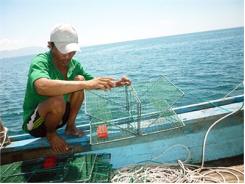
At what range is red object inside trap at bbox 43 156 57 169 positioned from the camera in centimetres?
268

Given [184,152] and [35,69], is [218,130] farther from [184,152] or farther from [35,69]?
[35,69]

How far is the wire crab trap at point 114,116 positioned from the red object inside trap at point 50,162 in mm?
405

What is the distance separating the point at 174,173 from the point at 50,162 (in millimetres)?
1258

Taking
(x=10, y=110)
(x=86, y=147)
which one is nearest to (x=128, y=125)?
(x=86, y=147)

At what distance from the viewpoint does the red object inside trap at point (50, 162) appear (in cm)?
268

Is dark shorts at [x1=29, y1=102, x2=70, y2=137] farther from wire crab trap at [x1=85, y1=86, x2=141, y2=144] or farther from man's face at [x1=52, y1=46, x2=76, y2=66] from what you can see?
man's face at [x1=52, y1=46, x2=76, y2=66]

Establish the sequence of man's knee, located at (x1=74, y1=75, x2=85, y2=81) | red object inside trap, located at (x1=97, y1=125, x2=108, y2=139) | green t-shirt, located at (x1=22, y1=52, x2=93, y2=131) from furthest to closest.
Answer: man's knee, located at (x1=74, y1=75, x2=85, y2=81)
red object inside trap, located at (x1=97, y1=125, x2=108, y2=139)
green t-shirt, located at (x1=22, y1=52, x2=93, y2=131)

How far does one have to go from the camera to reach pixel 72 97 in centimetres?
305

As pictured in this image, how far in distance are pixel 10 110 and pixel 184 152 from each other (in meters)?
12.4

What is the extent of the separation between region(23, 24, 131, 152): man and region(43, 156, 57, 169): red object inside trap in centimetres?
10

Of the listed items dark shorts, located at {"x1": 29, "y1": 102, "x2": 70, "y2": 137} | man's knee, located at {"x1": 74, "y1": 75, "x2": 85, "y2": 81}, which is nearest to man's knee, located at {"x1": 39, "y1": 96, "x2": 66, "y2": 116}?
dark shorts, located at {"x1": 29, "y1": 102, "x2": 70, "y2": 137}

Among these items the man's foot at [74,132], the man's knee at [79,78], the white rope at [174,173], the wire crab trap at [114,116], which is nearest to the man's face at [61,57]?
the man's knee at [79,78]

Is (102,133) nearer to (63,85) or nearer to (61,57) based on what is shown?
(63,85)

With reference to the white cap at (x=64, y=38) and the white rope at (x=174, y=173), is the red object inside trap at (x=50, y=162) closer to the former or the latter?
the white rope at (x=174, y=173)
